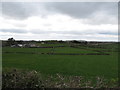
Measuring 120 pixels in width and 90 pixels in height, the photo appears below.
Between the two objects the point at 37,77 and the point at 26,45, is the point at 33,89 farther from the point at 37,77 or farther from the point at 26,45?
the point at 26,45

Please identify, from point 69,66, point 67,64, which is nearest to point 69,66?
point 69,66

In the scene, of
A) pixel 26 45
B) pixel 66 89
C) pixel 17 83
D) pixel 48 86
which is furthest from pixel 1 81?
pixel 26 45

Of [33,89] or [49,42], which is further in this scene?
[49,42]

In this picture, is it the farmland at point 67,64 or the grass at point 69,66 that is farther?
the grass at point 69,66

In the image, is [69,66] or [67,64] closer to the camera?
[69,66]

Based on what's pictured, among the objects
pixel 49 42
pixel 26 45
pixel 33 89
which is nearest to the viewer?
pixel 33 89

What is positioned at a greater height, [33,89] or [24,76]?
[24,76]

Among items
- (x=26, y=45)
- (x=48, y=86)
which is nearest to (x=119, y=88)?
(x=48, y=86)

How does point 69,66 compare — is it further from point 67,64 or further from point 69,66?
point 67,64

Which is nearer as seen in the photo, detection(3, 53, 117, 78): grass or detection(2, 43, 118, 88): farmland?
detection(2, 43, 118, 88): farmland

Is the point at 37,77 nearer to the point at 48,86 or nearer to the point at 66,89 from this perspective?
the point at 48,86

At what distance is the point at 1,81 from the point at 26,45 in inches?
892

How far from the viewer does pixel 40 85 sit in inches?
139

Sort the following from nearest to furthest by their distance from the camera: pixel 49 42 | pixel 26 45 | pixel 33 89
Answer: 1. pixel 33 89
2. pixel 26 45
3. pixel 49 42
